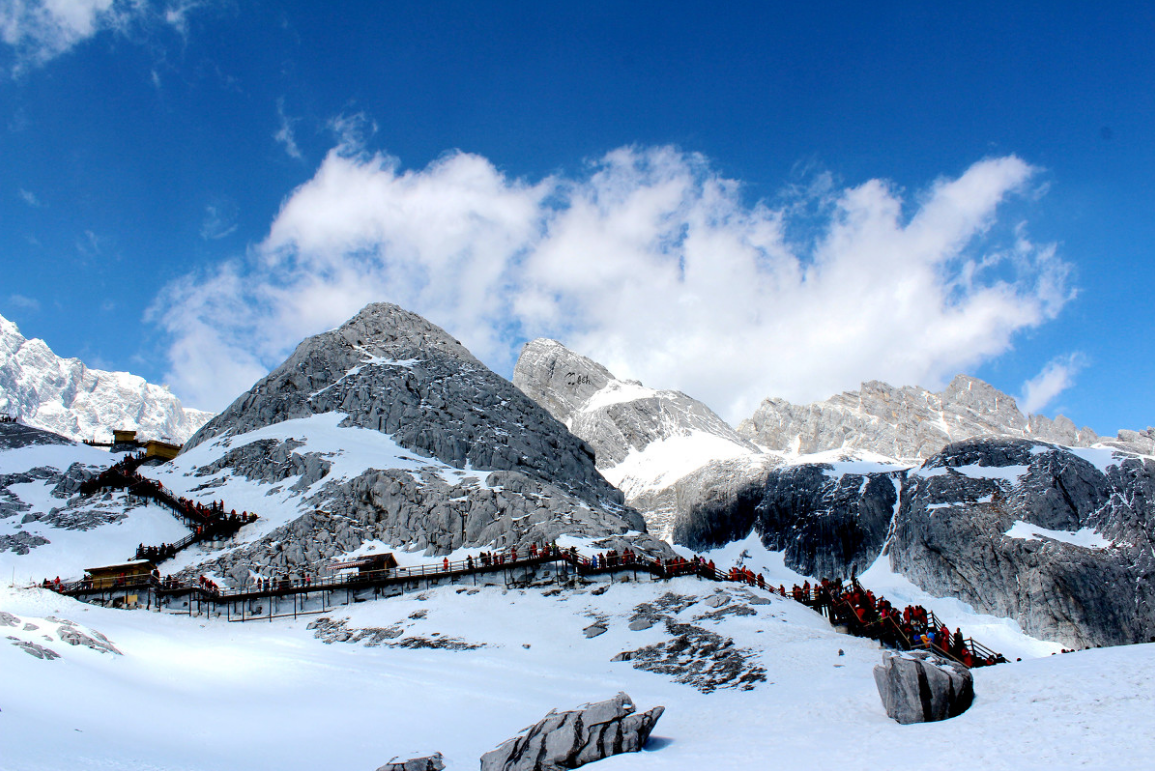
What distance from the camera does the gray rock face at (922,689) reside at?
806 inches

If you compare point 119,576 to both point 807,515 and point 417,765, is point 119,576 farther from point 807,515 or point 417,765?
point 807,515

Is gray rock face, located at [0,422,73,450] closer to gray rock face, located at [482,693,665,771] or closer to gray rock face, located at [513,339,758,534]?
gray rock face, located at [482,693,665,771]

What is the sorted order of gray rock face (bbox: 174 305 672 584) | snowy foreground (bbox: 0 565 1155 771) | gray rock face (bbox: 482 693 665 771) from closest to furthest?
snowy foreground (bbox: 0 565 1155 771), gray rock face (bbox: 482 693 665 771), gray rock face (bbox: 174 305 672 584)

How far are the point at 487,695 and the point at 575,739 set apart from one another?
470 inches

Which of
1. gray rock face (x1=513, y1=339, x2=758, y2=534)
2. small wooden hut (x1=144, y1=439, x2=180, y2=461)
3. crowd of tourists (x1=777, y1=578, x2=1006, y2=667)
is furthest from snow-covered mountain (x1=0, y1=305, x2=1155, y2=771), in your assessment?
gray rock face (x1=513, y1=339, x2=758, y2=534)

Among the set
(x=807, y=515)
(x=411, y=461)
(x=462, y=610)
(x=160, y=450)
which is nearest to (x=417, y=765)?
(x=462, y=610)

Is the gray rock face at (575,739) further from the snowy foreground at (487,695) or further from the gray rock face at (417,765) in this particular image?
the gray rock face at (417,765)

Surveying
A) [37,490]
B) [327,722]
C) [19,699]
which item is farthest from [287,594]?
[37,490]

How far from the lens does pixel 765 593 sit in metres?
44.4

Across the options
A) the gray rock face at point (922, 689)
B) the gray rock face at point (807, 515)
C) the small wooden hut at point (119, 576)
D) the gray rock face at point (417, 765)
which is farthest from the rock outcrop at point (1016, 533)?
the small wooden hut at point (119, 576)

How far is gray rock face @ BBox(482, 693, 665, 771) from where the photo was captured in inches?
815

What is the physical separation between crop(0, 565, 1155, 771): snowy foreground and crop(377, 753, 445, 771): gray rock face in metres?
1.21

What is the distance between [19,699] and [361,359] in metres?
85.4

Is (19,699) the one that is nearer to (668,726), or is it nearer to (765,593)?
(668,726)
